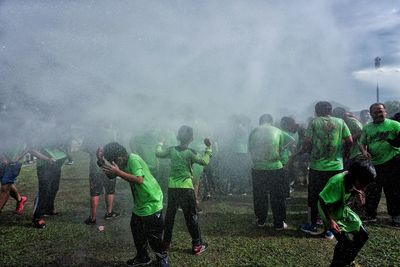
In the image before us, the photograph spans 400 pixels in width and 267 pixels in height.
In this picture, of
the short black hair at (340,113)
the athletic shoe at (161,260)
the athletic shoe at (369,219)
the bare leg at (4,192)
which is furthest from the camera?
the short black hair at (340,113)

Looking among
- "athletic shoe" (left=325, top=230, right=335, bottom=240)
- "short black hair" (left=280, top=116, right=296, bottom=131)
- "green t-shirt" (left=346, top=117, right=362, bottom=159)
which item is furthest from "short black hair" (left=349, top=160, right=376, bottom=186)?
"short black hair" (left=280, top=116, right=296, bottom=131)

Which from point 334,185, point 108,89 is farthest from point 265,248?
point 108,89

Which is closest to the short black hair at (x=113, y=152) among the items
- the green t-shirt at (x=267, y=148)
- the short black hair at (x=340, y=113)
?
the green t-shirt at (x=267, y=148)

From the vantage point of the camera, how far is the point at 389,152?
18.7 ft

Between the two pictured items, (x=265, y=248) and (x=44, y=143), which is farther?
(x=44, y=143)

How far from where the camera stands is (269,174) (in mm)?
5648

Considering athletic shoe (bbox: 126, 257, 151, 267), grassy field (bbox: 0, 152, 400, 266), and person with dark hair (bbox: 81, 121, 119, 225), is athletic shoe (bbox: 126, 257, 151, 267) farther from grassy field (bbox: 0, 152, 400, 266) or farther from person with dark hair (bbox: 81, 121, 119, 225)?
person with dark hair (bbox: 81, 121, 119, 225)

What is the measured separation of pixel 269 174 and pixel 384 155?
2.21 metres

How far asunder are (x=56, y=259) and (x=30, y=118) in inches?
97.6

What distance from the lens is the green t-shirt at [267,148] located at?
5633 mm

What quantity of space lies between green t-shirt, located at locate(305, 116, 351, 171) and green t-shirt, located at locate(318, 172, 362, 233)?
177 centimetres

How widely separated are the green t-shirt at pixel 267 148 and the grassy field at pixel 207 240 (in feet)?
3.96

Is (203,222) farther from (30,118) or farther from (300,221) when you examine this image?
(30,118)

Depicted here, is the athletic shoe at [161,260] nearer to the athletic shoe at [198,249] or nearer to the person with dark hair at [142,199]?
the person with dark hair at [142,199]
